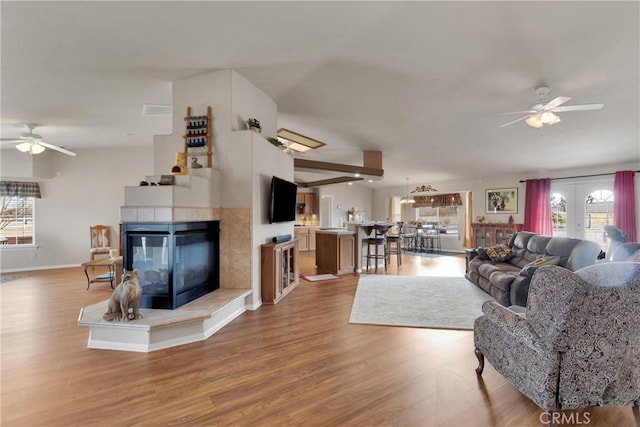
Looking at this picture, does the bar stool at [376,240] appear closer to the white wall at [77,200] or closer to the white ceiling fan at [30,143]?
the white wall at [77,200]

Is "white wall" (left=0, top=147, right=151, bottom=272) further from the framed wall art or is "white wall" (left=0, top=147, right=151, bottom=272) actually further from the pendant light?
the framed wall art

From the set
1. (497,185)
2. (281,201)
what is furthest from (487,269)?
(497,185)

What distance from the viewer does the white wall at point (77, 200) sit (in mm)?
6641

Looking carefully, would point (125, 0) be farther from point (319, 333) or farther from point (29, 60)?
point (319, 333)

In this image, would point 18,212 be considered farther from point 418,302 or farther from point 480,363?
point 480,363

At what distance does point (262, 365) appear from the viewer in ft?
7.63

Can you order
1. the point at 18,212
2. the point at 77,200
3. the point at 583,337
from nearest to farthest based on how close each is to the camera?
the point at 583,337, the point at 18,212, the point at 77,200

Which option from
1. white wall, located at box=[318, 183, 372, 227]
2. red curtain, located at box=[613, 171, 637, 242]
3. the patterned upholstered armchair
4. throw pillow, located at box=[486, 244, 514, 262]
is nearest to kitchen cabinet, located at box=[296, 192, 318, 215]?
→ white wall, located at box=[318, 183, 372, 227]

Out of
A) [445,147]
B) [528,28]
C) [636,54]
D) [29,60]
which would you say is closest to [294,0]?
[528,28]

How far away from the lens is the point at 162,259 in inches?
117

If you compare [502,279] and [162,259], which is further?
[502,279]

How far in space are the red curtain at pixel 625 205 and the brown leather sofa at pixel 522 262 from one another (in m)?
3.27

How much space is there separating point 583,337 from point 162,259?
11.4 feet

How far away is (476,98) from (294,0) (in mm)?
3001
